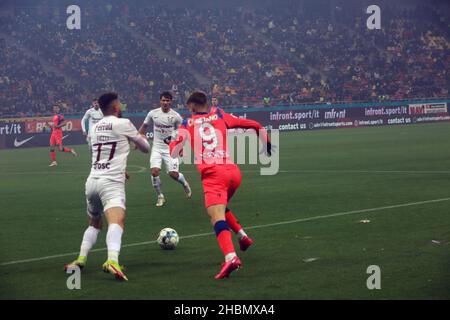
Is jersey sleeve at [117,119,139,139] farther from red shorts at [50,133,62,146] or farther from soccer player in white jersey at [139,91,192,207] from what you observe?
red shorts at [50,133,62,146]

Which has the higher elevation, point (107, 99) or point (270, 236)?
point (107, 99)

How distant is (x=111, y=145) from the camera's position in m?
9.90

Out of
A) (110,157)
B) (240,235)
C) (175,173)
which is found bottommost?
(240,235)

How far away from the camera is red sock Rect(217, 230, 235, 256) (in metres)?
9.58

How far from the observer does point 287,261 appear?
10.4m

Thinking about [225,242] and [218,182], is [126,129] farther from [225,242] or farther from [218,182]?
[225,242]

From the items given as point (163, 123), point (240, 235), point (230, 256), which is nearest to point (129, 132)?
point (230, 256)

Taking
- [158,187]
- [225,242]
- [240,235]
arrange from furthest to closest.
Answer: [158,187], [240,235], [225,242]

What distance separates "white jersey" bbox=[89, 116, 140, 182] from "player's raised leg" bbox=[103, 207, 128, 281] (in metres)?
0.41

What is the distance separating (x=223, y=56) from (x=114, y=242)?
47.6 meters

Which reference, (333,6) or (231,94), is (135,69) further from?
(333,6)

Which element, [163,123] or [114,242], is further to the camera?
[163,123]

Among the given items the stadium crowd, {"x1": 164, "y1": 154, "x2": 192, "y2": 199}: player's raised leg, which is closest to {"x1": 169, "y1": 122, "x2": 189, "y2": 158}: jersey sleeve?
{"x1": 164, "y1": 154, "x2": 192, "y2": 199}: player's raised leg

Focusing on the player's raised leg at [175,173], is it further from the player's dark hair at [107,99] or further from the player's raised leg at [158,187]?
the player's dark hair at [107,99]
